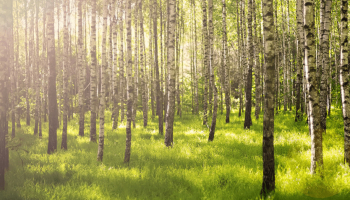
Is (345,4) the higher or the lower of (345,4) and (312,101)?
the higher

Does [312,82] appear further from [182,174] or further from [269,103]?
[182,174]

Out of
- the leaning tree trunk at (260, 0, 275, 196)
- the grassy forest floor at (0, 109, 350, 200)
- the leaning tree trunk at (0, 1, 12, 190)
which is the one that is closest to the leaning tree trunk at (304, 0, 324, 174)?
the grassy forest floor at (0, 109, 350, 200)

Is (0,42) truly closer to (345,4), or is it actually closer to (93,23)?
(93,23)

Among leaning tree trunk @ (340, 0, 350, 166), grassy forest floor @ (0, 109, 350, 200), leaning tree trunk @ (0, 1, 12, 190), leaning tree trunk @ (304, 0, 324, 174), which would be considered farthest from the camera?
leaning tree trunk @ (340, 0, 350, 166)

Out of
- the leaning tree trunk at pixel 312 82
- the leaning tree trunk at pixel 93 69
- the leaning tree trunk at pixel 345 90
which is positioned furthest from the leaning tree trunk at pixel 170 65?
the leaning tree trunk at pixel 345 90

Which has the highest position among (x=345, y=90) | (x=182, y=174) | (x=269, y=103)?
(x=345, y=90)

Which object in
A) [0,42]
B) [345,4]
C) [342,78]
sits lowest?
[342,78]

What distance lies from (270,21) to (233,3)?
18.5 m

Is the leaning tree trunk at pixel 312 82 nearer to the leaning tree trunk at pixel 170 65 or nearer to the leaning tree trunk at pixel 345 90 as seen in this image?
the leaning tree trunk at pixel 345 90

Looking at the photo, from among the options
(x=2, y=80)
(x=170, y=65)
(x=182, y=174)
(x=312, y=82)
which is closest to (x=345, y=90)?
(x=312, y=82)

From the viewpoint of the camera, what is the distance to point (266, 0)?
461 cm

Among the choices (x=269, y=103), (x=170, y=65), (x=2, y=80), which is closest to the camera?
(x=269, y=103)

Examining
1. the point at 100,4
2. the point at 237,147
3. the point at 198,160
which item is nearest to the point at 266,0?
the point at 198,160

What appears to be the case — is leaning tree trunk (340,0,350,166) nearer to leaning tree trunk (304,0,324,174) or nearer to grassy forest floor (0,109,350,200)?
grassy forest floor (0,109,350,200)
